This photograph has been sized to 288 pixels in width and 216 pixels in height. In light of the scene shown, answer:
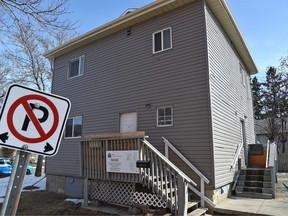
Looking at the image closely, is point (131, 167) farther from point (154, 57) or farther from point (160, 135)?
point (154, 57)

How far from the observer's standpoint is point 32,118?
193 cm

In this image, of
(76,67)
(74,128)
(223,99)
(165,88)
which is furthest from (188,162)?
(76,67)

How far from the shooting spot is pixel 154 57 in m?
8.94

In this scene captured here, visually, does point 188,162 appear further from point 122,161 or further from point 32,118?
point 32,118

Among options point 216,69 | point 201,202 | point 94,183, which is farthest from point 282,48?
point 94,183

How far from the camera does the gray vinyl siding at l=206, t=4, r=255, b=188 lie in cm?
769

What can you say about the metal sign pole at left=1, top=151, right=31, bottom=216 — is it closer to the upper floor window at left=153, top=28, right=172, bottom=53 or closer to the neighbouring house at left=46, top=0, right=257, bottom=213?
the neighbouring house at left=46, top=0, right=257, bottom=213

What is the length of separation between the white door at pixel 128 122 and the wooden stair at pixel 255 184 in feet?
14.7

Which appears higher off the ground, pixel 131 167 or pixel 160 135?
pixel 160 135

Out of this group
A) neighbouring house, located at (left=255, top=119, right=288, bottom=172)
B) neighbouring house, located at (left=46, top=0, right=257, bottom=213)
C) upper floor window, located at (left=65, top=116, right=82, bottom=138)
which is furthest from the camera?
neighbouring house, located at (left=255, top=119, right=288, bottom=172)

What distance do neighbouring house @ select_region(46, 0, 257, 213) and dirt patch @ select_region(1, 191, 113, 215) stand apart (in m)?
1.01

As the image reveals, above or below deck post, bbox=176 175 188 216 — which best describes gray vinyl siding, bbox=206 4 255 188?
above

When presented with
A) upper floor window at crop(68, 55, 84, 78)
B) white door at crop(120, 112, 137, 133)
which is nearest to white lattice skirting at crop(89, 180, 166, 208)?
white door at crop(120, 112, 137, 133)

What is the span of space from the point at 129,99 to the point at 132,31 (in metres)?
2.90
